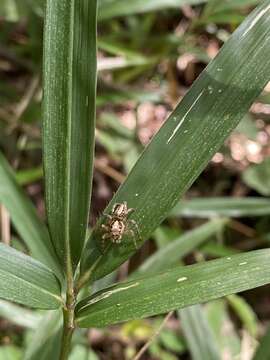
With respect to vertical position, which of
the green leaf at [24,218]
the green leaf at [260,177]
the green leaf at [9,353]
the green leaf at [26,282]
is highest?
the green leaf at [26,282]

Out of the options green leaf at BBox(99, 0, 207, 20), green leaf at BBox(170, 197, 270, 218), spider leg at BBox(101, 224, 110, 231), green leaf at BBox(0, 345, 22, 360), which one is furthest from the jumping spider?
green leaf at BBox(99, 0, 207, 20)

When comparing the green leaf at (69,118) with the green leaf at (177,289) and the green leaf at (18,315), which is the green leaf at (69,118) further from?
the green leaf at (18,315)

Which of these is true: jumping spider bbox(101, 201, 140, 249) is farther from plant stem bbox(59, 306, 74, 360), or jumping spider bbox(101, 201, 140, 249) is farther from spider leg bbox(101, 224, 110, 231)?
plant stem bbox(59, 306, 74, 360)

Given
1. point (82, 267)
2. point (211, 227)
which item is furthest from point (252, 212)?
point (82, 267)

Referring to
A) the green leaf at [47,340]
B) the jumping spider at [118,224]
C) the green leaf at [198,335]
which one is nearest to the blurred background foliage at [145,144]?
the green leaf at [198,335]

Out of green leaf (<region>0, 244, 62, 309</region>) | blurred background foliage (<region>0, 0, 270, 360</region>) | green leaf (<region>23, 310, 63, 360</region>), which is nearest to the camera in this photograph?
green leaf (<region>0, 244, 62, 309</region>)

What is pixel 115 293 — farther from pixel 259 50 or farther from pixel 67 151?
pixel 259 50

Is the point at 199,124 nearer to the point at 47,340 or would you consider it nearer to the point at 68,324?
the point at 68,324
